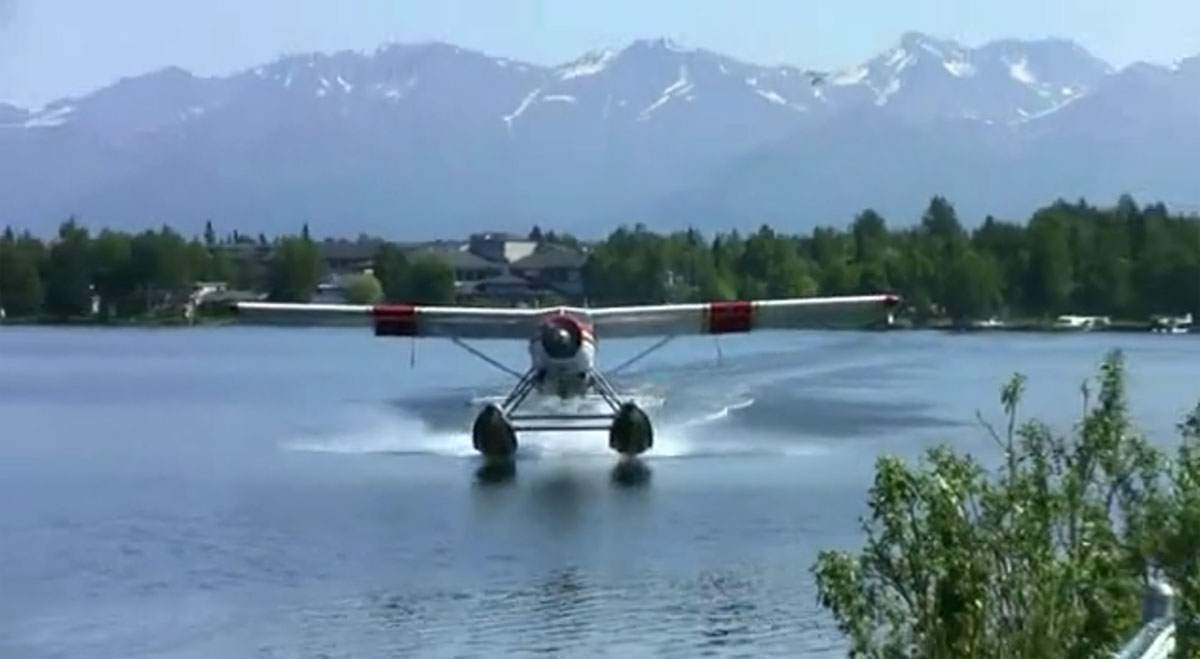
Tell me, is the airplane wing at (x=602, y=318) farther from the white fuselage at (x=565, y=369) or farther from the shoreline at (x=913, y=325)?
the shoreline at (x=913, y=325)

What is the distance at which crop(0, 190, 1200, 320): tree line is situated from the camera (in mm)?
90312

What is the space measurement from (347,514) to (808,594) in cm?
697

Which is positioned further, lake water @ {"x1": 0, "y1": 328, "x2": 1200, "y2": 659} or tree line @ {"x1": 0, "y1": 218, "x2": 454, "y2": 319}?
tree line @ {"x1": 0, "y1": 218, "x2": 454, "y2": 319}

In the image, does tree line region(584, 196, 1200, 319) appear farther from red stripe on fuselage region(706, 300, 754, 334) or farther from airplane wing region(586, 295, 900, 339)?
red stripe on fuselage region(706, 300, 754, 334)

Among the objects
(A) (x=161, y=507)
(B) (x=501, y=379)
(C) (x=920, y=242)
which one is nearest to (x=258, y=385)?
(B) (x=501, y=379)

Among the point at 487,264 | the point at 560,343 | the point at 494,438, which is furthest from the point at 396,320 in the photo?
the point at 487,264

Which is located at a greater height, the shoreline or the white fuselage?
the white fuselage

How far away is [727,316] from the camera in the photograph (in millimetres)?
31906

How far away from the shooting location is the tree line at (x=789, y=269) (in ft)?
296

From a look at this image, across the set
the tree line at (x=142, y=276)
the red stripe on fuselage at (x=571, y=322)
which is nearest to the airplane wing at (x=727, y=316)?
the red stripe on fuselage at (x=571, y=322)

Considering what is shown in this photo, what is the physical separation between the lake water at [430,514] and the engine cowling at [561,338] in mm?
1418

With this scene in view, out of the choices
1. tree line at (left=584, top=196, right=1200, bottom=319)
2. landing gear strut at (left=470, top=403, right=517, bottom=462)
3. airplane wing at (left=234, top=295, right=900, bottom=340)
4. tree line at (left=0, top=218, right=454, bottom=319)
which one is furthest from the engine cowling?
tree line at (left=0, top=218, right=454, bottom=319)

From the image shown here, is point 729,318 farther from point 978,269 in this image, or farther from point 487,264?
point 487,264

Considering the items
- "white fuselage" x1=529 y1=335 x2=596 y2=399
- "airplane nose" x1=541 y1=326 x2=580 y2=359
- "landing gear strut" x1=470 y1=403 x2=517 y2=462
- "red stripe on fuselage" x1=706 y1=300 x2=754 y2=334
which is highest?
"red stripe on fuselage" x1=706 y1=300 x2=754 y2=334
